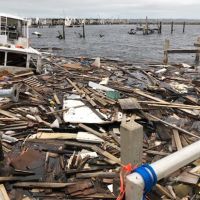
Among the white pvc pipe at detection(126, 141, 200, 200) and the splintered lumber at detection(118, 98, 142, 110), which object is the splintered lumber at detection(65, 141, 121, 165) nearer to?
the splintered lumber at detection(118, 98, 142, 110)

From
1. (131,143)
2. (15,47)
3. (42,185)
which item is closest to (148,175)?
(131,143)

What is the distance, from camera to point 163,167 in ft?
9.14

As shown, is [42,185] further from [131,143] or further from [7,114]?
[7,114]

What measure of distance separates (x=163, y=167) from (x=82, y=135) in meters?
6.91

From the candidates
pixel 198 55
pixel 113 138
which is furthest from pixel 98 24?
pixel 113 138

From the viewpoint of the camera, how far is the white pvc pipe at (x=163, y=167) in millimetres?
2666

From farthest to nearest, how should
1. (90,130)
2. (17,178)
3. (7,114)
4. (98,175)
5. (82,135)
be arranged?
(7,114)
(90,130)
(82,135)
(98,175)
(17,178)

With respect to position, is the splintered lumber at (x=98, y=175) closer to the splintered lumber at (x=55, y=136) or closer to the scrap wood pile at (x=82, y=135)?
the scrap wood pile at (x=82, y=135)

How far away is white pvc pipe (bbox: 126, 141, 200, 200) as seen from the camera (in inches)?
105

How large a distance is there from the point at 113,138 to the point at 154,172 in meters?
6.78

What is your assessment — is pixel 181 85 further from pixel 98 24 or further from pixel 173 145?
pixel 98 24

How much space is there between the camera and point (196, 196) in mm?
6320

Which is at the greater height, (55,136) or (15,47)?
(15,47)

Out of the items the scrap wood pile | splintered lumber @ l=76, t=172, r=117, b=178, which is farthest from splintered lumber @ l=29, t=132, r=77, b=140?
splintered lumber @ l=76, t=172, r=117, b=178
